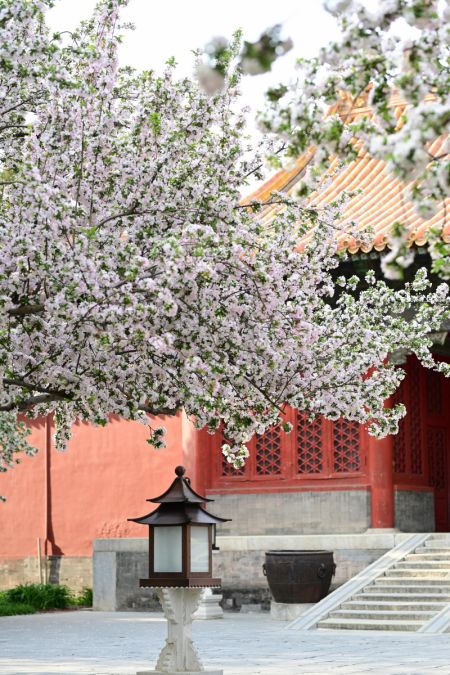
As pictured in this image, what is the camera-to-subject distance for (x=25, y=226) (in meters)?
7.11

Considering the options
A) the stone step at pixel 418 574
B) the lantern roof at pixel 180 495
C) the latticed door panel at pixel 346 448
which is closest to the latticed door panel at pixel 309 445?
the latticed door panel at pixel 346 448

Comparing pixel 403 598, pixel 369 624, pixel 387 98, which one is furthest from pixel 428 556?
pixel 387 98

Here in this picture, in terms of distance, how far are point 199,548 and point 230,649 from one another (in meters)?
3.30

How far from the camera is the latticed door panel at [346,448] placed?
55.2 feet

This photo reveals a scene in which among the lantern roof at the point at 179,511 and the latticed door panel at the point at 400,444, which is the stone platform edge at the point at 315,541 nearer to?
the latticed door panel at the point at 400,444

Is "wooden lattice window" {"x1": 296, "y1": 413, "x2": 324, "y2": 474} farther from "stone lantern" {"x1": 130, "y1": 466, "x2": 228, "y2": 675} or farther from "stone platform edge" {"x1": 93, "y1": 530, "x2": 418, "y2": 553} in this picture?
"stone lantern" {"x1": 130, "y1": 466, "x2": 228, "y2": 675}

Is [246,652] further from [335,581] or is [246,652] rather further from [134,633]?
[335,581]

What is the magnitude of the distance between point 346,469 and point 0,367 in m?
9.99

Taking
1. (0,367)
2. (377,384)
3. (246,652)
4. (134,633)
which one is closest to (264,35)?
(0,367)

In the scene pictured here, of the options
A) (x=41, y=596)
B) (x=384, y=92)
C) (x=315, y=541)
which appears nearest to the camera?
(x=384, y=92)

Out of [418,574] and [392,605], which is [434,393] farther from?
[392,605]

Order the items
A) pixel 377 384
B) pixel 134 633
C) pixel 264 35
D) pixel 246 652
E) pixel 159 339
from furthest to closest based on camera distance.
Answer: pixel 134 633, pixel 246 652, pixel 377 384, pixel 159 339, pixel 264 35

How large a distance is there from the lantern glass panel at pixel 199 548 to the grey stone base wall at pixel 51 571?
36.2 feet

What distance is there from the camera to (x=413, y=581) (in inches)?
580
